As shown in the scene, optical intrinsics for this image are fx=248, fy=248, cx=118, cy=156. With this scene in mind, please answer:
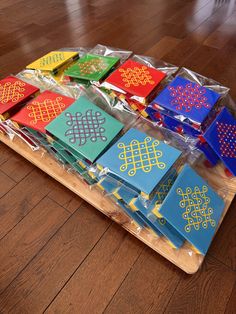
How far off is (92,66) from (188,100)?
1.27 ft

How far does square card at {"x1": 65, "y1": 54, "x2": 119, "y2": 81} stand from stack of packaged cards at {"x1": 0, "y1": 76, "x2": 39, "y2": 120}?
0.51 ft

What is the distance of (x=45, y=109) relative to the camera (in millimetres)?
793

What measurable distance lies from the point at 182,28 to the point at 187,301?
149 cm

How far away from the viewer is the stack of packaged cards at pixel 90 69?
88 cm

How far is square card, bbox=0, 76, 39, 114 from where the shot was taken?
84cm

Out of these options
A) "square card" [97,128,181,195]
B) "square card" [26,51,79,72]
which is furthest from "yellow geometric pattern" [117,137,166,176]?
"square card" [26,51,79,72]

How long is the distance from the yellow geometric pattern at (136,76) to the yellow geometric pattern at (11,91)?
0.36m

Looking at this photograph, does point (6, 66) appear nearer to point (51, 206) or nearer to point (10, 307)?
point (51, 206)

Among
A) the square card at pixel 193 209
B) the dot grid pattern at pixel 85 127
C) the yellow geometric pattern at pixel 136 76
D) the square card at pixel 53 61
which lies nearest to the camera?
the square card at pixel 193 209

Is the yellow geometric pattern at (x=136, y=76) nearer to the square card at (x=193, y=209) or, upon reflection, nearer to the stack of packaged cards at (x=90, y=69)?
the stack of packaged cards at (x=90, y=69)

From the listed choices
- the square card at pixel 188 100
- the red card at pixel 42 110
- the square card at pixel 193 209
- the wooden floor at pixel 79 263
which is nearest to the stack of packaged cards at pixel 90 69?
the red card at pixel 42 110

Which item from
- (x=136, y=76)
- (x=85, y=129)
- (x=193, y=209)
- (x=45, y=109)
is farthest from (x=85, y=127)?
(x=193, y=209)

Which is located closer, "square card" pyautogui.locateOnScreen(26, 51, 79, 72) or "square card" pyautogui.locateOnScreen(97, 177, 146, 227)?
"square card" pyautogui.locateOnScreen(97, 177, 146, 227)

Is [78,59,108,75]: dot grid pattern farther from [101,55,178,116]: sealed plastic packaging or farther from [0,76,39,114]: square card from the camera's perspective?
[0,76,39,114]: square card
